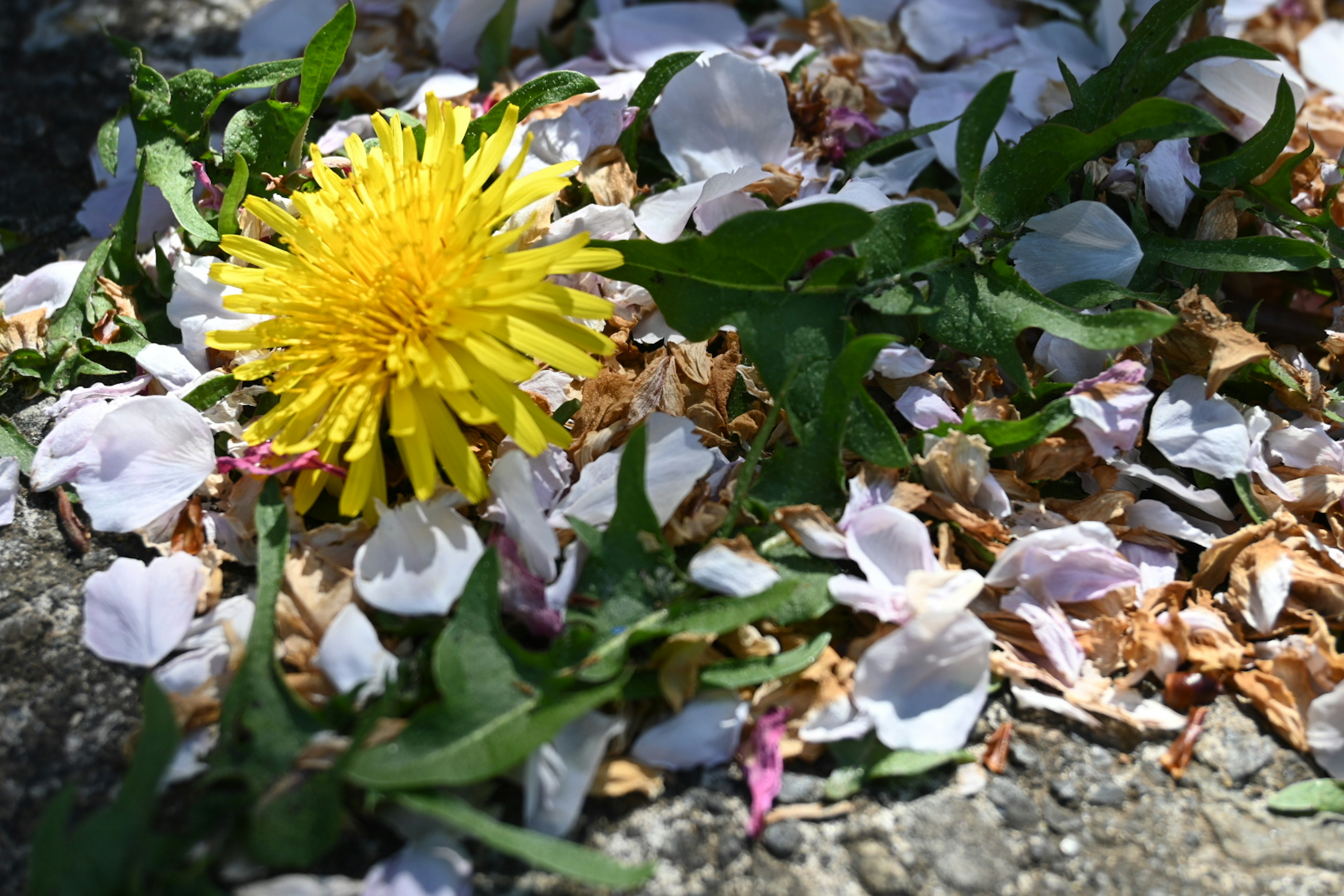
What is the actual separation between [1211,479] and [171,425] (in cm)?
157

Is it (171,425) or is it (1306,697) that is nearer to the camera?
(1306,697)

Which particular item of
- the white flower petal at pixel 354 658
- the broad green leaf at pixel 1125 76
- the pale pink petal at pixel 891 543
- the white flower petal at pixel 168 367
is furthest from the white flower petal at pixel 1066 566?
the white flower petal at pixel 168 367

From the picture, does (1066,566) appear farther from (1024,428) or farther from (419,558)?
(419,558)

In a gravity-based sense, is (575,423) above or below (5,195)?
below

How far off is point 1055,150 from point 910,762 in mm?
928

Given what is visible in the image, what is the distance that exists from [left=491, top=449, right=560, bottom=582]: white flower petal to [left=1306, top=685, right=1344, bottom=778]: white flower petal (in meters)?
1.01

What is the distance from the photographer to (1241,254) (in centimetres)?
154

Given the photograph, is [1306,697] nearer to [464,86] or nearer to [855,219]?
[855,219]

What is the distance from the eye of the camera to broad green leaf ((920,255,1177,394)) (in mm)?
1406

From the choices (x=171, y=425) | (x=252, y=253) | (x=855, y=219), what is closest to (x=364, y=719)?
(x=171, y=425)

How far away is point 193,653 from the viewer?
1264mm

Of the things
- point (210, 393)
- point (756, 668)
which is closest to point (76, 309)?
point (210, 393)

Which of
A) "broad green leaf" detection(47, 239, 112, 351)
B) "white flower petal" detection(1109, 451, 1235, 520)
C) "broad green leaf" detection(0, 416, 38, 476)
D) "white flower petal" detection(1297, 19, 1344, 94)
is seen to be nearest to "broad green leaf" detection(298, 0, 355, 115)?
"broad green leaf" detection(47, 239, 112, 351)

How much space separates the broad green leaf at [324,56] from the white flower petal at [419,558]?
2.63 ft
